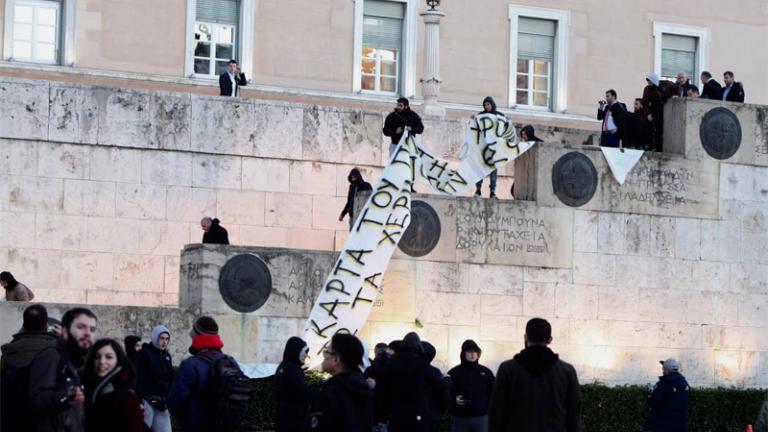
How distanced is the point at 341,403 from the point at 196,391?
1859 millimetres

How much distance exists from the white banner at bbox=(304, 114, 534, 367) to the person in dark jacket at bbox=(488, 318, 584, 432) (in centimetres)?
912

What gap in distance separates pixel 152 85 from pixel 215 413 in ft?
62.7

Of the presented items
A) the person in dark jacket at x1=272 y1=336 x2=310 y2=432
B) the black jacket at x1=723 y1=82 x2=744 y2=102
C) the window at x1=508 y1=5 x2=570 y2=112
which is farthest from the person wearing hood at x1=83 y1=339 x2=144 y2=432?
the window at x1=508 y1=5 x2=570 y2=112

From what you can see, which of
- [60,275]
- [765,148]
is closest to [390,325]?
[60,275]

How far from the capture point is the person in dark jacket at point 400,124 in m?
23.3

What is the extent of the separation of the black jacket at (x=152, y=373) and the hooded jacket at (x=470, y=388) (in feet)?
10.4

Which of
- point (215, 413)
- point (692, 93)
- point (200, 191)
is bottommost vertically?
point (215, 413)

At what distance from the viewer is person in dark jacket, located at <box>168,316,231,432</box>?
44.1 ft

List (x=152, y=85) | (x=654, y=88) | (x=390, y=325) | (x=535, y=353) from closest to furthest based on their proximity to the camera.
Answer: (x=535, y=353)
(x=390, y=325)
(x=654, y=88)
(x=152, y=85)

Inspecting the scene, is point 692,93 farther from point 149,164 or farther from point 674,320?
point 149,164

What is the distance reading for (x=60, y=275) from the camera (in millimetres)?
23531

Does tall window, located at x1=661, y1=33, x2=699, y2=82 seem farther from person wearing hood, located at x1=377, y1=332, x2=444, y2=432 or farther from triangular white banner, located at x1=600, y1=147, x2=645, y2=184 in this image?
person wearing hood, located at x1=377, y1=332, x2=444, y2=432

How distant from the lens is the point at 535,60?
36125 millimetres

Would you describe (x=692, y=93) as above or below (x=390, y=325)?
above
